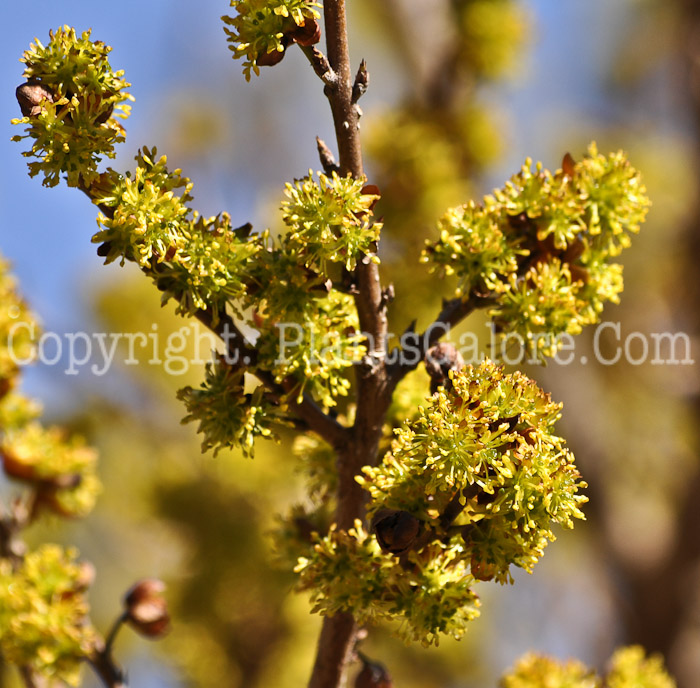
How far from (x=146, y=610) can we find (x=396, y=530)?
63 cm

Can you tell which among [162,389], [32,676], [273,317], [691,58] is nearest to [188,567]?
[162,389]

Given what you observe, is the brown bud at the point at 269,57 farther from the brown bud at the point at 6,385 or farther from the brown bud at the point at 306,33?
the brown bud at the point at 6,385

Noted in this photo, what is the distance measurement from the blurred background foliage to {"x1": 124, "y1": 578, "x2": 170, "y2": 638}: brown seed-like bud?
0.60 ft

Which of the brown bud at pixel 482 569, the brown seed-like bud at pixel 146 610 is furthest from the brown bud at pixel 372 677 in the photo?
the brown seed-like bud at pixel 146 610

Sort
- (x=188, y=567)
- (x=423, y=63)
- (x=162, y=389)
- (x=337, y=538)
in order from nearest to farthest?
(x=337, y=538) → (x=188, y=567) → (x=423, y=63) → (x=162, y=389)

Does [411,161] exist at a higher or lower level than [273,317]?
higher

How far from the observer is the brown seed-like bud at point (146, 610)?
1164 millimetres

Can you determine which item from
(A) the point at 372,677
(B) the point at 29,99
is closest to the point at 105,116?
(B) the point at 29,99

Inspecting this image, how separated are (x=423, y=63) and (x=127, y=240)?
80.8 inches

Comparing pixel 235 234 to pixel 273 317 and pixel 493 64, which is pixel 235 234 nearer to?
pixel 273 317

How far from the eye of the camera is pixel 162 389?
2.84 meters

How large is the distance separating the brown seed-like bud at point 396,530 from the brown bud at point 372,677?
11.3 inches

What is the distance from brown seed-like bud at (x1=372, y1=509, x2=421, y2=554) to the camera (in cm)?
68

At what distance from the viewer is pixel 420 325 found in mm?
1584
